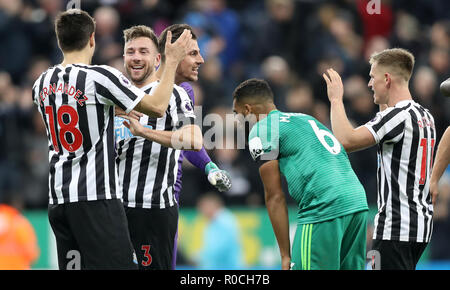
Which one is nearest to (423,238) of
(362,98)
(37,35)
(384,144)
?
(384,144)

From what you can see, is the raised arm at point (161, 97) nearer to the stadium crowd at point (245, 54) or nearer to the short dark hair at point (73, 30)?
the short dark hair at point (73, 30)

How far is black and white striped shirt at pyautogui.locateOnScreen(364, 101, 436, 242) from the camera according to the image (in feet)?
18.7

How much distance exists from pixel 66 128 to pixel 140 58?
149cm

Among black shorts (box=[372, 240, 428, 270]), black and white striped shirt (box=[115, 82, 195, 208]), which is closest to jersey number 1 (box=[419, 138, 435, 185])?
black shorts (box=[372, 240, 428, 270])

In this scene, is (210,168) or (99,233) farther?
(210,168)

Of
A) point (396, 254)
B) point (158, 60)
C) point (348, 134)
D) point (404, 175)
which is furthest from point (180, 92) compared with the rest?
point (396, 254)

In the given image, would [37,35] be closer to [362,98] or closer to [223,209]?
[223,209]

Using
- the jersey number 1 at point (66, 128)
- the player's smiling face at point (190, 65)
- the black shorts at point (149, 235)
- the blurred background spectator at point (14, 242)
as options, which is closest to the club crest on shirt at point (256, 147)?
the black shorts at point (149, 235)

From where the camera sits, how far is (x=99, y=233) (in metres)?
5.18

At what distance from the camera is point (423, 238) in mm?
5730

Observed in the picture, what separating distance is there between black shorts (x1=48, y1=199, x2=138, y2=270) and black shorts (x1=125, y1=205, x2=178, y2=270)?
2.94ft

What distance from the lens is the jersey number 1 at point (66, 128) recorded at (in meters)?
5.23

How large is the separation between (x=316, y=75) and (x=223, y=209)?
2.87 m

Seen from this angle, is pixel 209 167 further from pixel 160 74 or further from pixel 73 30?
pixel 73 30
